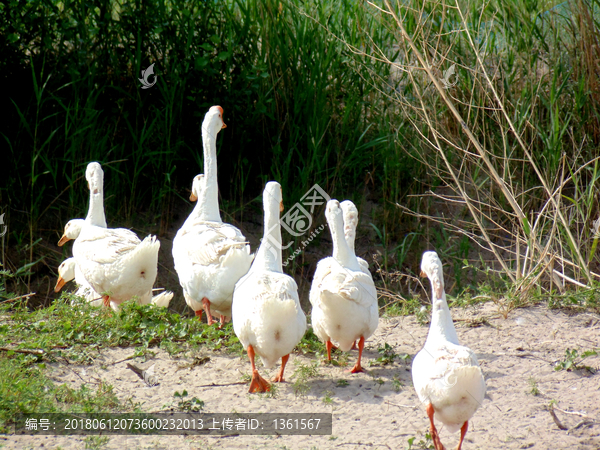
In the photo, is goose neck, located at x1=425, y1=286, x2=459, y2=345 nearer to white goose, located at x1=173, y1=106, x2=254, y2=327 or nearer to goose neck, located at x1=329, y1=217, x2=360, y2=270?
goose neck, located at x1=329, y1=217, x2=360, y2=270

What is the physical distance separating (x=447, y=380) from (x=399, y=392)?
99cm

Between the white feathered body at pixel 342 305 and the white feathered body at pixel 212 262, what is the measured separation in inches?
34.3

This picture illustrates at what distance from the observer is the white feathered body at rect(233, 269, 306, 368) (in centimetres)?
391

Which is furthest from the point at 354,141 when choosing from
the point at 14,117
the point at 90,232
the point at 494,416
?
the point at 494,416

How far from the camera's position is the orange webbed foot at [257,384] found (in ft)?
13.1

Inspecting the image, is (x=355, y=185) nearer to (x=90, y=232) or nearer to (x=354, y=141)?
(x=354, y=141)

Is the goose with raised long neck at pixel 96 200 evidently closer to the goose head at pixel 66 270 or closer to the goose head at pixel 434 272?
the goose head at pixel 66 270

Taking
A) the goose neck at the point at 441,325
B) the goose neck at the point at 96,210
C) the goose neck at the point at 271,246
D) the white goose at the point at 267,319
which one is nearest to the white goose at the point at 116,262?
the goose neck at the point at 96,210

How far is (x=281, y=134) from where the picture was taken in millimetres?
7816

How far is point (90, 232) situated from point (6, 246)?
2058 mm

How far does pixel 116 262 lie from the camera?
17.3 feet

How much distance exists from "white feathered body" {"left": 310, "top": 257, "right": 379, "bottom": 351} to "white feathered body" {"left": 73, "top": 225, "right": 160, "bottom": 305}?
1641 mm

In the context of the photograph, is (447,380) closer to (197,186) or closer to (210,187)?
(210,187)

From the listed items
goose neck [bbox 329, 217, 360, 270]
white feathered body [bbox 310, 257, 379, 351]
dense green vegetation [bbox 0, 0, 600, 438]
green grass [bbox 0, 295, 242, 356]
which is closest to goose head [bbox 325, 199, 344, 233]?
goose neck [bbox 329, 217, 360, 270]
